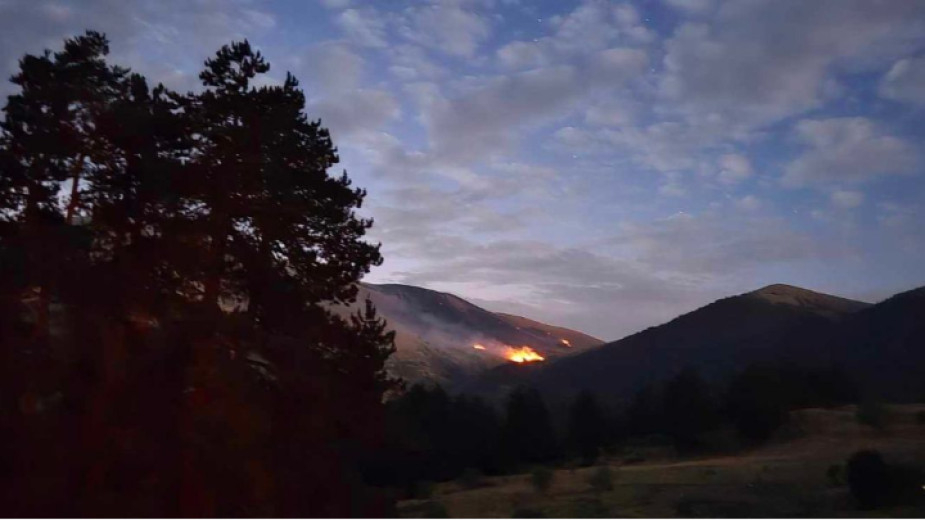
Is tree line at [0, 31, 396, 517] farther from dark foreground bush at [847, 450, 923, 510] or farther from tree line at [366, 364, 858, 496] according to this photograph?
tree line at [366, 364, 858, 496]

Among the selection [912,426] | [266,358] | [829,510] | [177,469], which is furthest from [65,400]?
[912,426]

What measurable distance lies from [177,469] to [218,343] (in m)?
3.05

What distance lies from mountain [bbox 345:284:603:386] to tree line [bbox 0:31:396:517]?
99461 mm

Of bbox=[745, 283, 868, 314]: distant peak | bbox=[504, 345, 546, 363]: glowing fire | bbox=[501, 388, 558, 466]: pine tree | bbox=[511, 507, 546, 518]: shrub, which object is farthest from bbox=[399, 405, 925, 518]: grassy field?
bbox=[504, 345, 546, 363]: glowing fire

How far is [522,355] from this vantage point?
159875 millimetres

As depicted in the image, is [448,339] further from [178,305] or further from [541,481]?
[178,305]

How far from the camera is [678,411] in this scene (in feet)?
195

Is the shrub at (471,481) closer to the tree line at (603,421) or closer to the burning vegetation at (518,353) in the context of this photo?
the tree line at (603,421)

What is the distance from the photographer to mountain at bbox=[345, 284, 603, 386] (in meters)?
142

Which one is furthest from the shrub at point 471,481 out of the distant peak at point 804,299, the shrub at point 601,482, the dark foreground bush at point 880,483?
the distant peak at point 804,299

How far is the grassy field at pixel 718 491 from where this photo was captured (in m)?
23.2

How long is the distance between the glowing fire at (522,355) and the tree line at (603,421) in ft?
264

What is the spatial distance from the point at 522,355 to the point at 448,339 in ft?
66.2

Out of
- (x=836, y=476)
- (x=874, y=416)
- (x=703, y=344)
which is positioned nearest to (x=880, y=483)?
(x=836, y=476)
